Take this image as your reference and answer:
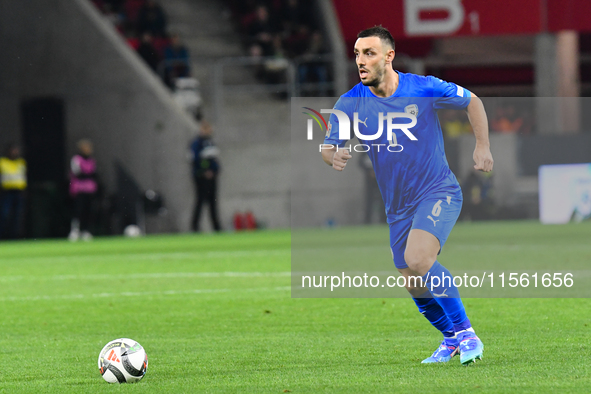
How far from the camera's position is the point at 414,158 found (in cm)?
618

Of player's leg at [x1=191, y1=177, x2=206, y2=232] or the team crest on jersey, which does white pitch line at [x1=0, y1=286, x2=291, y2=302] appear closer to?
the team crest on jersey

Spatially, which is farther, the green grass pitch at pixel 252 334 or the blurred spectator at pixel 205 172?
the blurred spectator at pixel 205 172

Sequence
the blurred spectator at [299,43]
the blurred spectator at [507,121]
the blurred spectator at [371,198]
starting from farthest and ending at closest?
the blurred spectator at [299,43], the blurred spectator at [507,121], the blurred spectator at [371,198]

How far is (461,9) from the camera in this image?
970 inches

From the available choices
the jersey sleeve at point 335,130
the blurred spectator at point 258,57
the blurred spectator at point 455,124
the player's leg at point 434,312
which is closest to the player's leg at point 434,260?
the player's leg at point 434,312

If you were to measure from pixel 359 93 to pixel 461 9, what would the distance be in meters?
19.1

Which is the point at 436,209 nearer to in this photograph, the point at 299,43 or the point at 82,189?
the point at 82,189

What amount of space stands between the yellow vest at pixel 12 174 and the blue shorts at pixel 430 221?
16164mm

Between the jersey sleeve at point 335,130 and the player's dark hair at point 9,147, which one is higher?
the player's dark hair at point 9,147

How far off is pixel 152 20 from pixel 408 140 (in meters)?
19.7

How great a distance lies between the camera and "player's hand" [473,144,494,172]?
6.04 metres

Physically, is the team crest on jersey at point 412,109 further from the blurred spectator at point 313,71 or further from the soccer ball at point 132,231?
the blurred spectator at point 313,71

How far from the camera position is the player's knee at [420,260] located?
5.91m

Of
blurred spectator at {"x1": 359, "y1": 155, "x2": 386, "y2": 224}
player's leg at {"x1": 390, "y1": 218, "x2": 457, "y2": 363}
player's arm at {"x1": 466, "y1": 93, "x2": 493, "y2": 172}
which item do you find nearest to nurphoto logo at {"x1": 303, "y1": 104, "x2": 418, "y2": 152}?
player's arm at {"x1": 466, "y1": 93, "x2": 493, "y2": 172}
